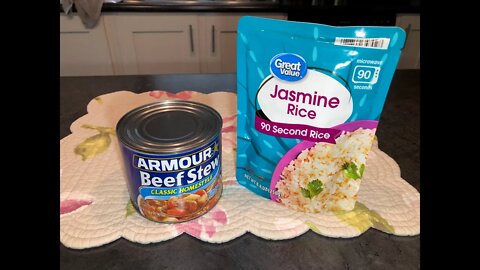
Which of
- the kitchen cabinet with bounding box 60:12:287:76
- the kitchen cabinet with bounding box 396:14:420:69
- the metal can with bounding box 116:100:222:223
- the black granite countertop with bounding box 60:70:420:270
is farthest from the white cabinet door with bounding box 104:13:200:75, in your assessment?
the black granite countertop with bounding box 60:70:420:270

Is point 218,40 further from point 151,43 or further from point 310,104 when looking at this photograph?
point 310,104

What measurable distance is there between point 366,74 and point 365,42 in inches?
1.8

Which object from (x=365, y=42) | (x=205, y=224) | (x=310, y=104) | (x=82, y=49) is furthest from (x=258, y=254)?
(x=82, y=49)

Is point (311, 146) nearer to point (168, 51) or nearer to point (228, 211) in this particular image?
point (228, 211)

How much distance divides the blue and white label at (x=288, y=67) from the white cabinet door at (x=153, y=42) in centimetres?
124

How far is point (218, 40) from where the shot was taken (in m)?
1.70

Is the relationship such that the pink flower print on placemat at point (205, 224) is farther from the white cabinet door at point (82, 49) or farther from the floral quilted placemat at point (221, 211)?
the white cabinet door at point (82, 49)

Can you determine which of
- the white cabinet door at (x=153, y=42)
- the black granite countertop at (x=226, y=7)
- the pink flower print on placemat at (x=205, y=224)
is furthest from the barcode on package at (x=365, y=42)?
the white cabinet door at (x=153, y=42)

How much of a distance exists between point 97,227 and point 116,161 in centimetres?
17

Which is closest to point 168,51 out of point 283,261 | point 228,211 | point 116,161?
point 116,161

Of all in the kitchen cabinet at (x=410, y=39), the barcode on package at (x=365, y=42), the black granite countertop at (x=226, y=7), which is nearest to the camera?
→ the barcode on package at (x=365, y=42)

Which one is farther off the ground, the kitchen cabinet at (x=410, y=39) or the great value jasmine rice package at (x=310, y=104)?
the great value jasmine rice package at (x=310, y=104)

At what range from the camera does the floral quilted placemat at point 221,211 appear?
1.69 ft

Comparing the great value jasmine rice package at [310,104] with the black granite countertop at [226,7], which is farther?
the black granite countertop at [226,7]
